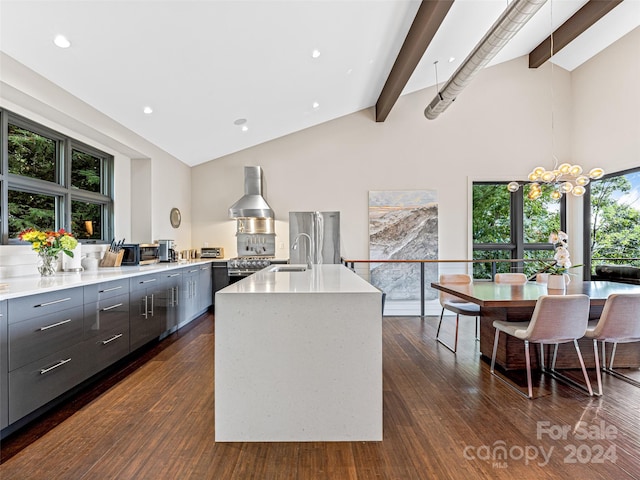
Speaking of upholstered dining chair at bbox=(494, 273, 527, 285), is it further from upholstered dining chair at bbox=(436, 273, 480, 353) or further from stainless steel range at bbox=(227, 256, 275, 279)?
stainless steel range at bbox=(227, 256, 275, 279)

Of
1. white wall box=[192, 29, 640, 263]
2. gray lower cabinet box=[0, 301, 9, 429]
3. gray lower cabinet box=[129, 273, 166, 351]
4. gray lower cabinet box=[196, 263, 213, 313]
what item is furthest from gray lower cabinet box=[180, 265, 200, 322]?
gray lower cabinet box=[0, 301, 9, 429]

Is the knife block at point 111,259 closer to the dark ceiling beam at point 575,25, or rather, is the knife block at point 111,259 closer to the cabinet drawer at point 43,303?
the cabinet drawer at point 43,303

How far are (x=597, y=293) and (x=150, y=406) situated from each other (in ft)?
12.4

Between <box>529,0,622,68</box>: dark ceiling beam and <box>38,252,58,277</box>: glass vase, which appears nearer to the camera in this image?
<box>38,252,58,277</box>: glass vase

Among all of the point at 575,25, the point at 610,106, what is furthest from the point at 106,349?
the point at 610,106

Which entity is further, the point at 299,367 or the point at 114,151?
the point at 114,151

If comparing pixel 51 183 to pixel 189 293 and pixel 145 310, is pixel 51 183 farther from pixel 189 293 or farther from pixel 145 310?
pixel 189 293

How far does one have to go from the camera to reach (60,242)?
3.29m

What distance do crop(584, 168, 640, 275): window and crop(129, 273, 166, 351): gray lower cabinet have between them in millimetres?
6369

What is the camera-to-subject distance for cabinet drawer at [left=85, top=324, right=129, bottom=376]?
2932 millimetres

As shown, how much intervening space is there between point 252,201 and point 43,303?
4376mm

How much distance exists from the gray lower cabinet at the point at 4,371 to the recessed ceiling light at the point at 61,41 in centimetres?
205

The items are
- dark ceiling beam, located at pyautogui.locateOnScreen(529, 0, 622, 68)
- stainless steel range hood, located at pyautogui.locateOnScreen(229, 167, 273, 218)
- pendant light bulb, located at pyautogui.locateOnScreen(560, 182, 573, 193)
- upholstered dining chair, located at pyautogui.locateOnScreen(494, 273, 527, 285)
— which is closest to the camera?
pendant light bulb, located at pyautogui.locateOnScreen(560, 182, 573, 193)

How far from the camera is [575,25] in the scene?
5.33m
